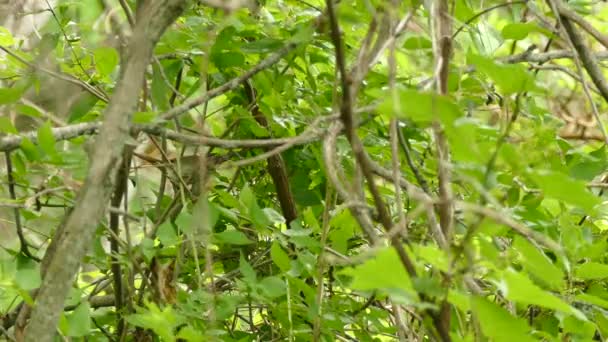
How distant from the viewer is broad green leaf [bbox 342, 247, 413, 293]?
0.57 metres

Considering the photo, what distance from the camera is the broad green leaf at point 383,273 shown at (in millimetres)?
566

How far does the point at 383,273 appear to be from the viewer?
0.58 m

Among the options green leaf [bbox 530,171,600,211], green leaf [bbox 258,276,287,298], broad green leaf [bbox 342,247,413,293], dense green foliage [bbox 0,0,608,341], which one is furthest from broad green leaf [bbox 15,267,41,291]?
green leaf [bbox 530,171,600,211]

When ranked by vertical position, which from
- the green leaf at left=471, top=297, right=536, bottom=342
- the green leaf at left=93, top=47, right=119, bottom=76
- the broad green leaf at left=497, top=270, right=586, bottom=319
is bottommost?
the green leaf at left=471, top=297, right=536, bottom=342

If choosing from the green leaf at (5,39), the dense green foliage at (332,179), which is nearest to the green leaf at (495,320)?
the dense green foliage at (332,179)

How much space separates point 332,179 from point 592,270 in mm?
319

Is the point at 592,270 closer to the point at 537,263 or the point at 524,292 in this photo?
the point at 537,263

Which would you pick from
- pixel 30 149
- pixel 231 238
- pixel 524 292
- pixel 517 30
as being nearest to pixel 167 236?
pixel 231 238

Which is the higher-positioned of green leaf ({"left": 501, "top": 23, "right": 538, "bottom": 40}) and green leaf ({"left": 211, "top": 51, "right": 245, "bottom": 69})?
green leaf ({"left": 211, "top": 51, "right": 245, "bottom": 69})

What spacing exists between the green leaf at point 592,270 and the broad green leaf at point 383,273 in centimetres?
36

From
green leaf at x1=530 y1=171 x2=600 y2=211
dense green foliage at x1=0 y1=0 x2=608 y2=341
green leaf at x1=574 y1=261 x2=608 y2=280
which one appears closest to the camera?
green leaf at x1=530 y1=171 x2=600 y2=211

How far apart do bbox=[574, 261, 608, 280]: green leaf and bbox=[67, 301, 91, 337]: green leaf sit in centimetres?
52

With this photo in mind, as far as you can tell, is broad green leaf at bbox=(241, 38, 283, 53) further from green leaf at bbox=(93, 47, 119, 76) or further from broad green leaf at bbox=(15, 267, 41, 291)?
broad green leaf at bbox=(15, 267, 41, 291)

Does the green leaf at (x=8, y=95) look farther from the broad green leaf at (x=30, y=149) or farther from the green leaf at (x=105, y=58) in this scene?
the green leaf at (x=105, y=58)
